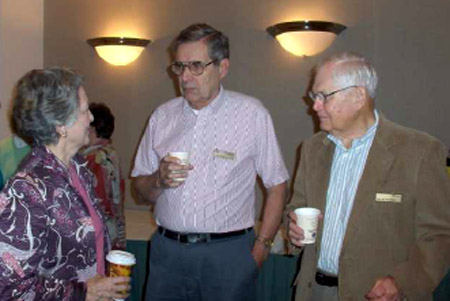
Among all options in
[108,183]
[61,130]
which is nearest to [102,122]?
[108,183]

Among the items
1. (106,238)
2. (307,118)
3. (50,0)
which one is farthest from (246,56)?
(106,238)

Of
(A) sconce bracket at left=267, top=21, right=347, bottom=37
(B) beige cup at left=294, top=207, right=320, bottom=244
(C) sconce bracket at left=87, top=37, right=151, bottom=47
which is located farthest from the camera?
(C) sconce bracket at left=87, top=37, right=151, bottom=47

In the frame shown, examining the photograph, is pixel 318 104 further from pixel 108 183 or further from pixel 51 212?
pixel 108 183

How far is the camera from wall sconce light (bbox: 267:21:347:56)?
409cm

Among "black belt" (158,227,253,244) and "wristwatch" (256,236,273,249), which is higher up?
"black belt" (158,227,253,244)

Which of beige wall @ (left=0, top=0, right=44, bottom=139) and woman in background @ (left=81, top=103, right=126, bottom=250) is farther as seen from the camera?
beige wall @ (left=0, top=0, right=44, bottom=139)

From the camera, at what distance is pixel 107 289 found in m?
1.61

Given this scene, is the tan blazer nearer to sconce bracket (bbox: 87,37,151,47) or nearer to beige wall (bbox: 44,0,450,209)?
beige wall (bbox: 44,0,450,209)

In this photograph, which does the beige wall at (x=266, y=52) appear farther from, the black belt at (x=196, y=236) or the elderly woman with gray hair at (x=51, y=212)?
the elderly woman with gray hair at (x=51, y=212)

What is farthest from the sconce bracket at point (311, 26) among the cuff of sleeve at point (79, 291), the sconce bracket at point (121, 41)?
the cuff of sleeve at point (79, 291)

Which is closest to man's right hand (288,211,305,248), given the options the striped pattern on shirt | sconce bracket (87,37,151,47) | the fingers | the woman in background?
the striped pattern on shirt

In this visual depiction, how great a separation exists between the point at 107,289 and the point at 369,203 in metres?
0.99

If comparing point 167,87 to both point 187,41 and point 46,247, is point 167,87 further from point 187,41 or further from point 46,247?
point 46,247

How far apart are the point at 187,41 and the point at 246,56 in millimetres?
2234
